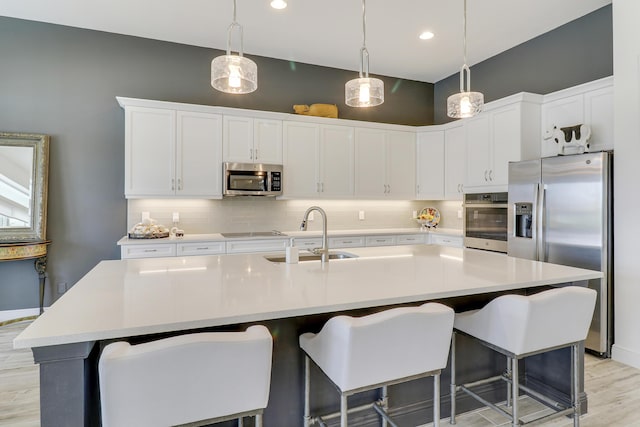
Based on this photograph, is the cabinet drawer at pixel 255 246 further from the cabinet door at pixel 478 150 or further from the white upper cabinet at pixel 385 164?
the cabinet door at pixel 478 150

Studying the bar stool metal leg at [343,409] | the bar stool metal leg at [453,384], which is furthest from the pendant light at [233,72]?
the bar stool metal leg at [453,384]

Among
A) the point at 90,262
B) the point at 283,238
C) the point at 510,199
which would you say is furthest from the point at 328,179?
the point at 90,262

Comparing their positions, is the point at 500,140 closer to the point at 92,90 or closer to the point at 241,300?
the point at 241,300

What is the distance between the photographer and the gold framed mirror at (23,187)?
376 cm

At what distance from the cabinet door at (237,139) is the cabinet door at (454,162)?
265 cm

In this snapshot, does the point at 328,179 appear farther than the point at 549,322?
Yes

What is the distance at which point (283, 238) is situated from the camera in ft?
13.5

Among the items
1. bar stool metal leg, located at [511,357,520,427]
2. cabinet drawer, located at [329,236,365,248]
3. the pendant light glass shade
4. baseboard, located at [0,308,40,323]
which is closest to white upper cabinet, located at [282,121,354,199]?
cabinet drawer, located at [329,236,365,248]

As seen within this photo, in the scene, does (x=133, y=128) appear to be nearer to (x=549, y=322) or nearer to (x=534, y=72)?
(x=549, y=322)

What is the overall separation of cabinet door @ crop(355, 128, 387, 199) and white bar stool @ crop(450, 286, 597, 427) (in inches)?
123

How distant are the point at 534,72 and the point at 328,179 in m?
2.76

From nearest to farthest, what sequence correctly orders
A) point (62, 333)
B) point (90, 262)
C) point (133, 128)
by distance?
1. point (62, 333)
2. point (133, 128)
3. point (90, 262)

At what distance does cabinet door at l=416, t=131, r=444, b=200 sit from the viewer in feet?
16.4

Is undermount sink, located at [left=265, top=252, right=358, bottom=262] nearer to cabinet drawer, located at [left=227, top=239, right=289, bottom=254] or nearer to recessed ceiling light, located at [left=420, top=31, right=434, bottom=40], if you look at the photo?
cabinet drawer, located at [left=227, top=239, right=289, bottom=254]
